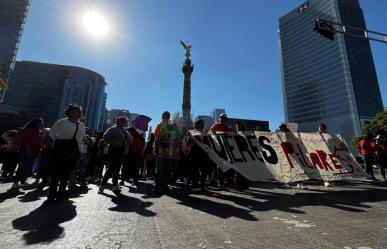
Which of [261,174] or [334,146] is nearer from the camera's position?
[261,174]

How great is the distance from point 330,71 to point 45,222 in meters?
143

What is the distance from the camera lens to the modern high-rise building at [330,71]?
11619cm

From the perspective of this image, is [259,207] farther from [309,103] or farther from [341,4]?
[341,4]

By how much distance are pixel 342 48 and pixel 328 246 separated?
468 ft

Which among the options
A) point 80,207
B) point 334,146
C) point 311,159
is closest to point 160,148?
point 80,207

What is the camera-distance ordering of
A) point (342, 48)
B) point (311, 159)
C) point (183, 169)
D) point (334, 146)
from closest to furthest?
point (311, 159), point (334, 146), point (183, 169), point (342, 48)

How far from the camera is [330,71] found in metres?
123

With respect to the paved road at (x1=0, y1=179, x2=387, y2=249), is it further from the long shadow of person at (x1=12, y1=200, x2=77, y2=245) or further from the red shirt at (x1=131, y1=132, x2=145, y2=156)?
the red shirt at (x1=131, y1=132, x2=145, y2=156)

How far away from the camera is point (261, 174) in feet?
18.7

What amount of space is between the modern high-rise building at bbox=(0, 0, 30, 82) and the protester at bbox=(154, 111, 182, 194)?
122 m

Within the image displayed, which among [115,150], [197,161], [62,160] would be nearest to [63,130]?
[62,160]

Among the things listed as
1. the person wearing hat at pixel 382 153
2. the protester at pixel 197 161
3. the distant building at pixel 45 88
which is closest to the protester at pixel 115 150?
the protester at pixel 197 161

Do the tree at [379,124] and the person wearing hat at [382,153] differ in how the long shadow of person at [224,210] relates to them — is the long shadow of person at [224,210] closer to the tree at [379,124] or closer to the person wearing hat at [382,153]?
the person wearing hat at [382,153]

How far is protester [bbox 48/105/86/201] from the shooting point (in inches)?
175
